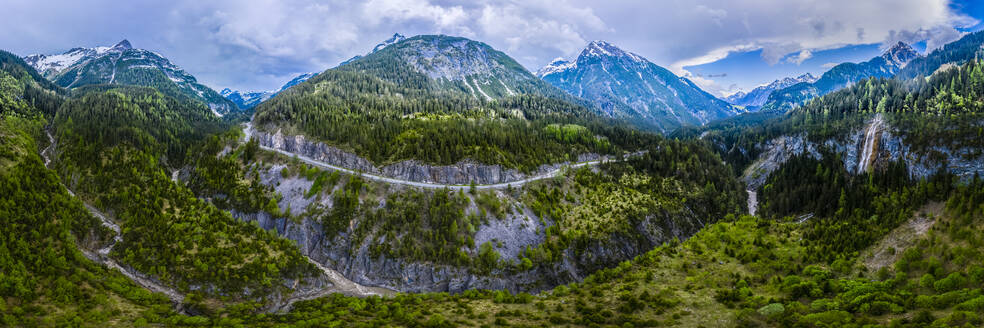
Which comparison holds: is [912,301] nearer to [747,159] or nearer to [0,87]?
[747,159]

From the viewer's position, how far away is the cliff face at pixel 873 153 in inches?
3775

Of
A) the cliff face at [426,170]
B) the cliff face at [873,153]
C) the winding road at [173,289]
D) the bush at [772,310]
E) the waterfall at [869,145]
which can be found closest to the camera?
the bush at [772,310]

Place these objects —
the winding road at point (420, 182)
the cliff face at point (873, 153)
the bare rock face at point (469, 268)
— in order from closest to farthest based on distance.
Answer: the bare rock face at point (469, 268) < the cliff face at point (873, 153) < the winding road at point (420, 182)

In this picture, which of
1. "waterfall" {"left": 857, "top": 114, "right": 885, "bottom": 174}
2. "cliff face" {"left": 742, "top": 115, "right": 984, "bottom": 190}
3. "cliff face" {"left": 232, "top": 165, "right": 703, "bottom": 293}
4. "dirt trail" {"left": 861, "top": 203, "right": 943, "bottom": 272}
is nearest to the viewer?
"dirt trail" {"left": 861, "top": 203, "right": 943, "bottom": 272}

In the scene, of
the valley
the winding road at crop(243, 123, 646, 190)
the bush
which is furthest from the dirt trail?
the winding road at crop(243, 123, 646, 190)

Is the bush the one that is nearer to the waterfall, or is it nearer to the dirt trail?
the dirt trail

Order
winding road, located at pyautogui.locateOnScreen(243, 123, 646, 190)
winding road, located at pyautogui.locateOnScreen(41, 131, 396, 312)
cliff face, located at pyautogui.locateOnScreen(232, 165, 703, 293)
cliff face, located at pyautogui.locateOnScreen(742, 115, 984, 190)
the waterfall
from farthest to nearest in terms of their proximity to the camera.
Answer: the waterfall, winding road, located at pyautogui.locateOnScreen(243, 123, 646, 190), cliff face, located at pyautogui.locateOnScreen(742, 115, 984, 190), cliff face, located at pyautogui.locateOnScreen(232, 165, 703, 293), winding road, located at pyautogui.locateOnScreen(41, 131, 396, 312)

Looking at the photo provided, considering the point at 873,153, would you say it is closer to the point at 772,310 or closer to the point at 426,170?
the point at 772,310

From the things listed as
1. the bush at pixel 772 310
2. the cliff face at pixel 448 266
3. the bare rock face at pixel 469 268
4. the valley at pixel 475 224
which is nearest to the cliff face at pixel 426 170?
the valley at pixel 475 224

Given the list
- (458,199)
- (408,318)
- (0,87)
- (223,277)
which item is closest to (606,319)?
(408,318)

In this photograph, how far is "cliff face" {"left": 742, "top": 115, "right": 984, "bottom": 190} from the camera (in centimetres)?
9588

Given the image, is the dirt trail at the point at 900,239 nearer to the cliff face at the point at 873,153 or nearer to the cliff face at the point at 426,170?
the cliff face at the point at 873,153

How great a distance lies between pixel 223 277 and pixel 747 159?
225m

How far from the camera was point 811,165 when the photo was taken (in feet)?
465
